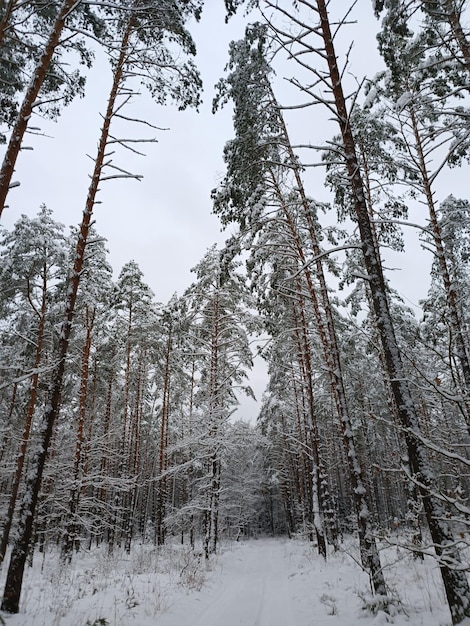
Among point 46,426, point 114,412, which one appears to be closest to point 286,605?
point 46,426

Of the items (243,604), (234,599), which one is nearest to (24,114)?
(243,604)

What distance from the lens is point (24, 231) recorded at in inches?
514

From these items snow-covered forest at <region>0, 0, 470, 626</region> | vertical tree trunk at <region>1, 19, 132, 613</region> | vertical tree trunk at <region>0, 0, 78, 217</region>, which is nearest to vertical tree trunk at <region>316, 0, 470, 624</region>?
snow-covered forest at <region>0, 0, 470, 626</region>

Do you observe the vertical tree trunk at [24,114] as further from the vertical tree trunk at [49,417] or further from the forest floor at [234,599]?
the forest floor at [234,599]

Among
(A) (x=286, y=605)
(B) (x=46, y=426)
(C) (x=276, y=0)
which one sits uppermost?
(C) (x=276, y=0)

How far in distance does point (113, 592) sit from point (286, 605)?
3817mm

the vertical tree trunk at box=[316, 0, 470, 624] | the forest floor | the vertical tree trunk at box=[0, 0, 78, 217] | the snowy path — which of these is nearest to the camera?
the vertical tree trunk at box=[316, 0, 470, 624]

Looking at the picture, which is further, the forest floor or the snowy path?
the snowy path

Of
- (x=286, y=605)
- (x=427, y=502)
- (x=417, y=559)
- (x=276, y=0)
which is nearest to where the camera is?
(x=427, y=502)

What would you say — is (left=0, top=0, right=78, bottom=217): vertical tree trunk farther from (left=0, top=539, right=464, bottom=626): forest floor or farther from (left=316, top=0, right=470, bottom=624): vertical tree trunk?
(left=0, top=539, right=464, bottom=626): forest floor

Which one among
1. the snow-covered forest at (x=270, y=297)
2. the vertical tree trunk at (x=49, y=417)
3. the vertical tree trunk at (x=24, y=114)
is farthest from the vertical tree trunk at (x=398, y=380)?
the vertical tree trunk at (x=24, y=114)

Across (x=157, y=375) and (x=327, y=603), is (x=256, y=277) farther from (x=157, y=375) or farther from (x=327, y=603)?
(x=157, y=375)

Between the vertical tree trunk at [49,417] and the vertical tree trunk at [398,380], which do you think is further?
the vertical tree trunk at [49,417]

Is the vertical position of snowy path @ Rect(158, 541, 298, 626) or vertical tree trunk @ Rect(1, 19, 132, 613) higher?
vertical tree trunk @ Rect(1, 19, 132, 613)
